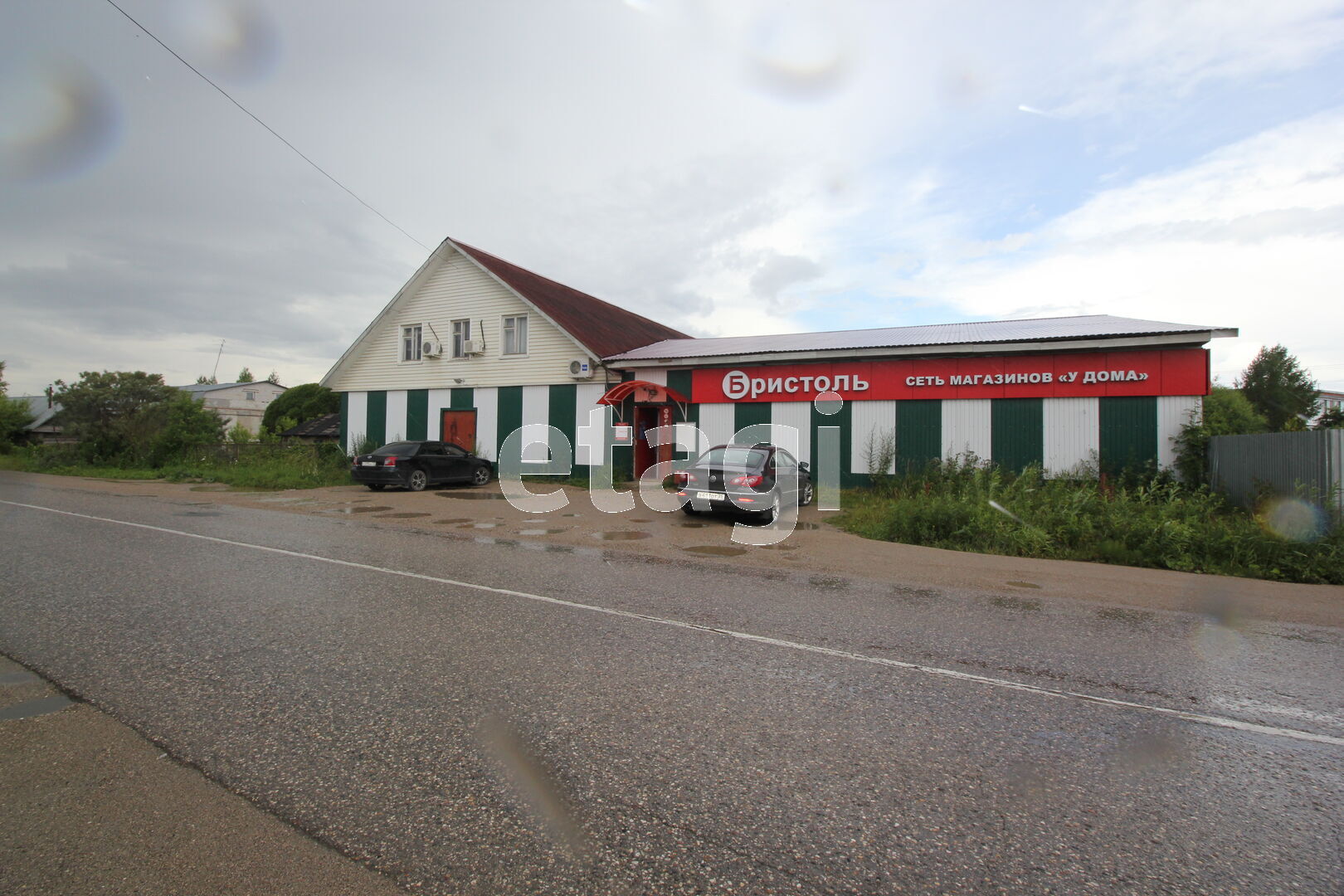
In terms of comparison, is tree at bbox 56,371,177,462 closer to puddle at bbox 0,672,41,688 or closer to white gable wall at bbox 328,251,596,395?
white gable wall at bbox 328,251,596,395

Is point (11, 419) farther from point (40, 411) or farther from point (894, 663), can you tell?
point (894, 663)

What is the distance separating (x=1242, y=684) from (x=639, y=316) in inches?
1133

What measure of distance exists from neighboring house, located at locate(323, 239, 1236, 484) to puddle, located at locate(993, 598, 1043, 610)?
9.62 m

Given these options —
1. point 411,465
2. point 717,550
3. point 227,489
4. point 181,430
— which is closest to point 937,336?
point 717,550

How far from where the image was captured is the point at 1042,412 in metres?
15.2

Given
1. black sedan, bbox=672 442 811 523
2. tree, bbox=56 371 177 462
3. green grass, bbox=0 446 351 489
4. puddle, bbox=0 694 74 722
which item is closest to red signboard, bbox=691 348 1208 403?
black sedan, bbox=672 442 811 523

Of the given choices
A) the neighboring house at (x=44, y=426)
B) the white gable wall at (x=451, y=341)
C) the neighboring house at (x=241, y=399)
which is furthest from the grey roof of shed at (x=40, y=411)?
the white gable wall at (x=451, y=341)

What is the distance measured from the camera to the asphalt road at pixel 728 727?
98.7 inches

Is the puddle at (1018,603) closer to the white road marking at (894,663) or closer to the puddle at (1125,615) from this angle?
the puddle at (1125,615)

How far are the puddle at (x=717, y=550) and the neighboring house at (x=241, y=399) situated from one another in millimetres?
57404

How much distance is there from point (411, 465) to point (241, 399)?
59.1 meters

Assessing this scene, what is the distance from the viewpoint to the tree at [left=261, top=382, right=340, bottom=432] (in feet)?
170

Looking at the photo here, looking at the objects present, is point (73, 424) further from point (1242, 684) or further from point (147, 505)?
point (1242, 684)

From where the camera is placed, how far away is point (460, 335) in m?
22.7
